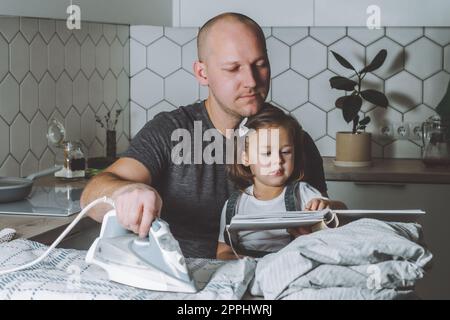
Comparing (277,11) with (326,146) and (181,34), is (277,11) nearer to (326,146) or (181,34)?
(181,34)

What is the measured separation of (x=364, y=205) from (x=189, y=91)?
0.33m

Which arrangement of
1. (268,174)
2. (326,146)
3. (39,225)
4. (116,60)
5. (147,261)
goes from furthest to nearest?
(326,146) < (116,60) < (268,174) < (39,225) < (147,261)

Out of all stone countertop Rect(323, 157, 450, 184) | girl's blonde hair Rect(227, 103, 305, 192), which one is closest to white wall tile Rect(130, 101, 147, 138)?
girl's blonde hair Rect(227, 103, 305, 192)

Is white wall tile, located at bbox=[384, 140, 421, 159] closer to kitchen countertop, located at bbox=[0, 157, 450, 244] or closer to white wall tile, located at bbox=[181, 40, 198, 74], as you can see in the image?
kitchen countertop, located at bbox=[0, 157, 450, 244]

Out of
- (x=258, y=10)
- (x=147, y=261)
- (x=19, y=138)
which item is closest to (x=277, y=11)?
(x=258, y=10)

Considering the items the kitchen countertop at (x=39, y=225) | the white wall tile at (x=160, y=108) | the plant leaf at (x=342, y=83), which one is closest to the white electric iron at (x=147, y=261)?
the kitchen countertop at (x=39, y=225)

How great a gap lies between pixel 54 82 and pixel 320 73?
17.0 inches

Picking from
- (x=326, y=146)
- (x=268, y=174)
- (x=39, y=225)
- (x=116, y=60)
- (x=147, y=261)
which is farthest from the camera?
(x=326, y=146)

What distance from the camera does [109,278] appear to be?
546 millimetres

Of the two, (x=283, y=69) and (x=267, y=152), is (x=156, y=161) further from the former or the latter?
(x=283, y=69)

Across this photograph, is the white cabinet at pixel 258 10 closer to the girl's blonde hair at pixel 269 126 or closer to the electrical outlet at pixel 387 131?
the girl's blonde hair at pixel 269 126

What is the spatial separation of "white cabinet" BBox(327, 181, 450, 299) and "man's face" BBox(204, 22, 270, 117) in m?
0.23

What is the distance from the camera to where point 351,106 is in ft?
3.60

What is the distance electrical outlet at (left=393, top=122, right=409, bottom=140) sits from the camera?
45.2 inches
